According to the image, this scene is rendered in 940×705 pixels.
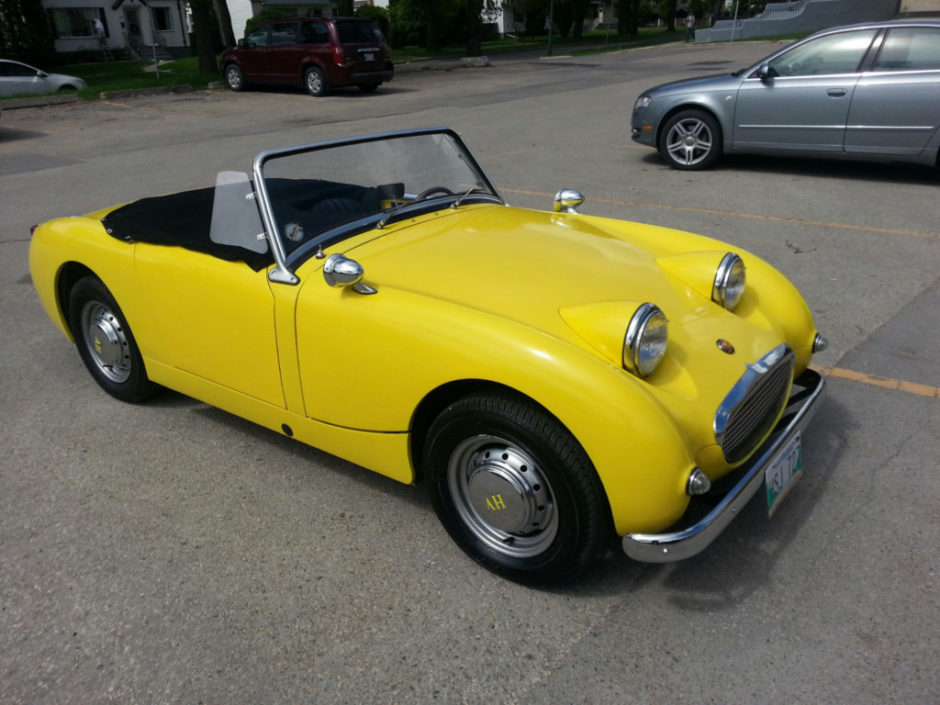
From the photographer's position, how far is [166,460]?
3.48 meters

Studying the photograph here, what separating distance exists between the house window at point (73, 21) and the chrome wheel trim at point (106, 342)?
147ft

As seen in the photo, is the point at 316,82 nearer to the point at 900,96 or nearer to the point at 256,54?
the point at 256,54

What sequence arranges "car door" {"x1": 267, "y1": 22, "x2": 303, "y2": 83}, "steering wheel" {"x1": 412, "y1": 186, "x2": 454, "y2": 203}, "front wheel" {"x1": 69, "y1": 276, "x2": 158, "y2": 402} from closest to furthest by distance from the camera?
"steering wheel" {"x1": 412, "y1": 186, "x2": 454, "y2": 203} → "front wheel" {"x1": 69, "y1": 276, "x2": 158, "y2": 402} → "car door" {"x1": 267, "y1": 22, "x2": 303, "y2": 83}

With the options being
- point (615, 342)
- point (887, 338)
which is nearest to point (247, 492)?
point (615, 342)

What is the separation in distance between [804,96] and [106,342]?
752 cm

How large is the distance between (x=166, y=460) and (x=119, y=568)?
78 centimetres

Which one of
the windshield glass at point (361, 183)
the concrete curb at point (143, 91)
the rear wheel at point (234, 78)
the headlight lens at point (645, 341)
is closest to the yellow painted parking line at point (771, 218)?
the windshield glass at point (361, 183)

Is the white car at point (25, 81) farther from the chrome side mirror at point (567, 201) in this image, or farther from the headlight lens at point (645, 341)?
the headlight lens at point (645, 341)

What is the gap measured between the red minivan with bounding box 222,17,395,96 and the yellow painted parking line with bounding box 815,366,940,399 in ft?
53.3

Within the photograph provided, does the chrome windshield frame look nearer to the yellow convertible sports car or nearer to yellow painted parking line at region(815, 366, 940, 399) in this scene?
the yellow convertible sports car

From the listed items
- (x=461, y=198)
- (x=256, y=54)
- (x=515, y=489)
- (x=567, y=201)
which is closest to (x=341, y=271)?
(x=515, y=489)

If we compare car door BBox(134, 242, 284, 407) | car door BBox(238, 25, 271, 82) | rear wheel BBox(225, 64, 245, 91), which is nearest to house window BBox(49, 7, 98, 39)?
rear wheel BBox(225, 64, 245, 91)

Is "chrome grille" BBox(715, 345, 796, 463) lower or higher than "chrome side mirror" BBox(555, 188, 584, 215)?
lower

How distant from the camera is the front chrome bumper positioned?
2.25m
